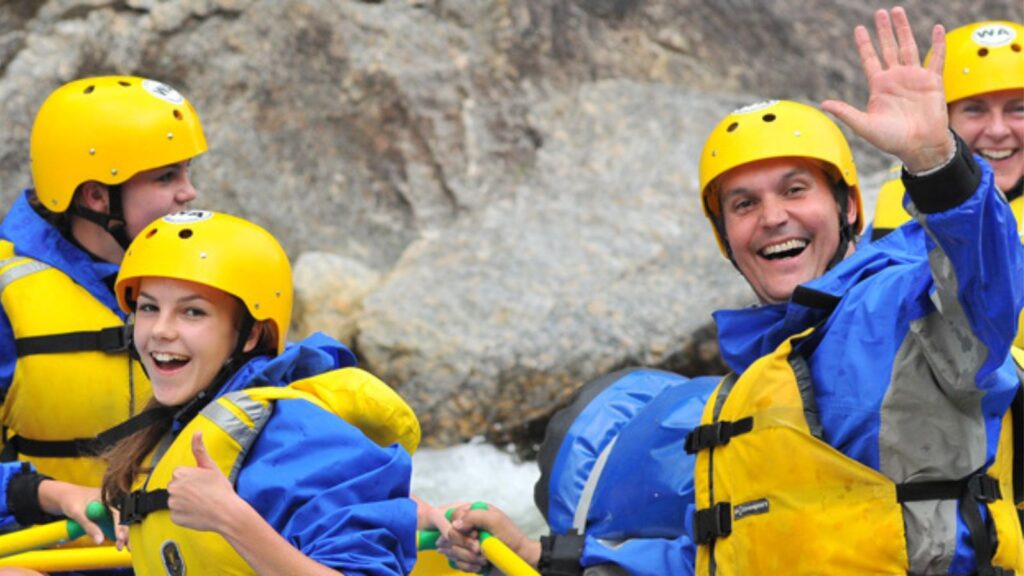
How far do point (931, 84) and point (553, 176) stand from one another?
6.21m

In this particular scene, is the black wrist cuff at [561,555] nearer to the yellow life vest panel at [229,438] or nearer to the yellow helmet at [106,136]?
the yellow life vest panel at [229,438]

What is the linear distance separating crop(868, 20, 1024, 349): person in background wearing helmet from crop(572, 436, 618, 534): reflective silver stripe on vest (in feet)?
4.51

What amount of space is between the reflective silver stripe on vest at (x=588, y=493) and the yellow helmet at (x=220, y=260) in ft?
3.56

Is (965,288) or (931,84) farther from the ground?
(931,84)

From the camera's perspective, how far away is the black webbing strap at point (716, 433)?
378 centimetres

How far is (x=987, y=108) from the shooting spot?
18.2 ft

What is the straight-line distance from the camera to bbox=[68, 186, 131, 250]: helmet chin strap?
494 centimetres

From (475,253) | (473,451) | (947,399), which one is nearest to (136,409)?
(947,399)

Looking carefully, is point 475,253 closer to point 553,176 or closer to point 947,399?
point 553,176

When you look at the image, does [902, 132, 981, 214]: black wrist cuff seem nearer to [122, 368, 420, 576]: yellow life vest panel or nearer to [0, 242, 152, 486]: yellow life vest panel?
[122, 368, 420, 576]: yellow life vest panel

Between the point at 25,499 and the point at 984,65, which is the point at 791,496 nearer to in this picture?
the point at 25,499

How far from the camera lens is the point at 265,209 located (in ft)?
31.0

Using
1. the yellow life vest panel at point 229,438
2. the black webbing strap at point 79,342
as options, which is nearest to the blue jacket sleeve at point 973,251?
the yellow life vest panel at point 229,438

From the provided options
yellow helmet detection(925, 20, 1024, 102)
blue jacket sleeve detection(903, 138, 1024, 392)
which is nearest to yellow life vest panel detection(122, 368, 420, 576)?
blue jacket sleeve detection(903, 138, 1024, 392)
